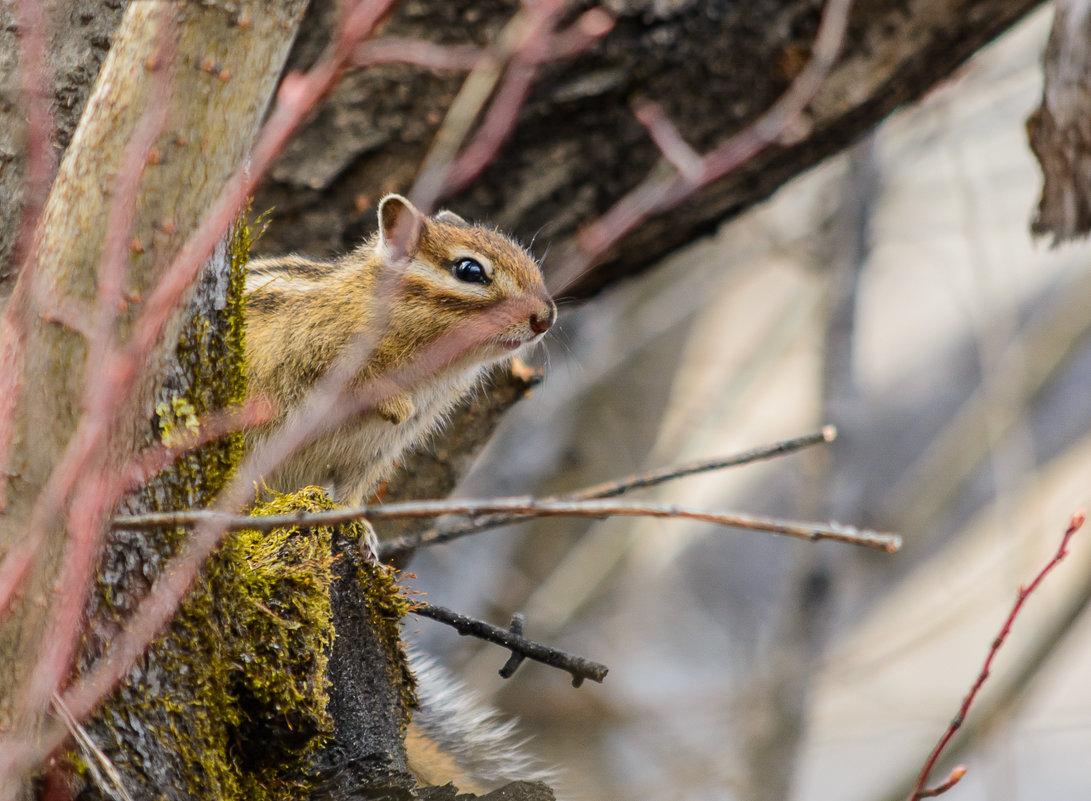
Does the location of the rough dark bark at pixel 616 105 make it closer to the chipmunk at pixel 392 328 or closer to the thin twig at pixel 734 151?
the thin twig at pixel 734 151

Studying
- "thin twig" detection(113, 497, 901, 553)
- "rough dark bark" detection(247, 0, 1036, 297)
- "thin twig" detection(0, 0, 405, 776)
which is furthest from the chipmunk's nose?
"thin twig" detection(113, 497, 901, 553)

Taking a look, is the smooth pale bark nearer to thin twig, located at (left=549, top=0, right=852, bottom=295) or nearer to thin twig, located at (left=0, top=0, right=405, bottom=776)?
thin twig, located at (left=0, top=0, right=405, bottom=776)

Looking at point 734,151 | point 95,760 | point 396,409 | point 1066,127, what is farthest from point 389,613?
point 1066,127

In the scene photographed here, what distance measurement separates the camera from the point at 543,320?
11.7ft

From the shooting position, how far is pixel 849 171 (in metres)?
7.64

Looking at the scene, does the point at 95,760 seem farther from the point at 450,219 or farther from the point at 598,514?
the point at 450,219

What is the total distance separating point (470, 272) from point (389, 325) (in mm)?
312

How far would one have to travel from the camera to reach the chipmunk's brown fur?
3.47m

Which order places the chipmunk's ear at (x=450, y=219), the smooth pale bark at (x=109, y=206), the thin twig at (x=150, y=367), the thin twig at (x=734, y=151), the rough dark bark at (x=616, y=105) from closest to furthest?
the thin twig at (x=150, y=367) → the smooth pale bark at (x=109, y=206) → the chipmunk's ear at (x=450, y=219) → the thin twig at (x=734, y=151) → the rough dark bark at (x=616, y=105)

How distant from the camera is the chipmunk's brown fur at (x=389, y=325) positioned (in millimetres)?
3475

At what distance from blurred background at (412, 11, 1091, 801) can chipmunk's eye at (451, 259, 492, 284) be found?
3.31 meters

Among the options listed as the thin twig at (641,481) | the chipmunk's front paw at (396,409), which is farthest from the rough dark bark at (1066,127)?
the chipmunk's front paw at (396,409)

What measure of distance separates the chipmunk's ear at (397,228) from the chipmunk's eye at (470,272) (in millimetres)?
157

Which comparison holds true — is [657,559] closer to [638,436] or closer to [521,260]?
[638,436]
